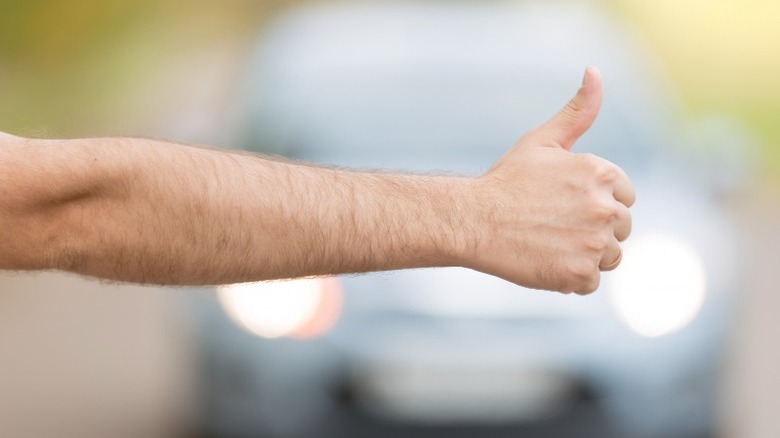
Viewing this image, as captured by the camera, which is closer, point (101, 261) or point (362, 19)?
point (101, 261)

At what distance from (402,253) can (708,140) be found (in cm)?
544

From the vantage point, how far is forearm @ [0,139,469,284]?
3.54 meters

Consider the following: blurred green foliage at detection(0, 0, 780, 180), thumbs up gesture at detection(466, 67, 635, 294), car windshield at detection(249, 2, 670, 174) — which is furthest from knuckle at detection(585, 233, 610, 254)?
blurred green foliage at detection(0, 0, 780, 180)

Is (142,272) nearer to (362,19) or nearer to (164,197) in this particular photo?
(164,197)

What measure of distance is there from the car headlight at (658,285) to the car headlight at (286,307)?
1121 mm

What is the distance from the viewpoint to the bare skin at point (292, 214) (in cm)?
352

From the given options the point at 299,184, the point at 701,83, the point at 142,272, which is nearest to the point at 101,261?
the point at 142,272

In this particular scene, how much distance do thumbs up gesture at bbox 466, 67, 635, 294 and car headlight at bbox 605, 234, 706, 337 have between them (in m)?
3.43

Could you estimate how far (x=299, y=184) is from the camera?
3.72 metres

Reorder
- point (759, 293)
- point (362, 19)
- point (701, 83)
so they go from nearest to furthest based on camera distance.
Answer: point (362, 19), point (759, 293), point (701, 83)

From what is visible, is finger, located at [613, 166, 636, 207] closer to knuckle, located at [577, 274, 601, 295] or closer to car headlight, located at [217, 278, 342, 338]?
knuckle, located at [577, 274, 601, 295]

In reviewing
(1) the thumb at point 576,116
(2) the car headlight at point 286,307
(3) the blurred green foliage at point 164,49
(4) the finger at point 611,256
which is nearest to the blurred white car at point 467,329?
(2) the car headlight at point 286,307

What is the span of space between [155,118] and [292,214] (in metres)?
→ 21.0

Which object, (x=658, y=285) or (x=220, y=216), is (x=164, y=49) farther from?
(x=220, y=216)
